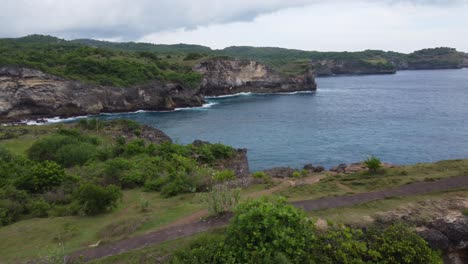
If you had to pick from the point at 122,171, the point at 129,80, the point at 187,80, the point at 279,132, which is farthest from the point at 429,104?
the point at 122,171

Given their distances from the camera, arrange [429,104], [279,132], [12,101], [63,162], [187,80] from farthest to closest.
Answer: [187,80]
[429,104]
[12,101]
[279,132]
[63,162]

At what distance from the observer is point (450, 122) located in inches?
2044

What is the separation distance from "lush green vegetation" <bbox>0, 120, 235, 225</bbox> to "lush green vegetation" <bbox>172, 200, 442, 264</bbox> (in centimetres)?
562

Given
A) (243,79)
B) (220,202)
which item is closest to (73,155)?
(220,202)

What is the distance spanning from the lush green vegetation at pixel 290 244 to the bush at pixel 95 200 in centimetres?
593

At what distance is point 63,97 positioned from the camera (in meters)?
65.2

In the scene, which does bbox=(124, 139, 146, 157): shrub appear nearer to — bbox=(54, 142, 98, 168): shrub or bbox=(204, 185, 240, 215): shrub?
bbox=(54, 142, 98, 168): shrub

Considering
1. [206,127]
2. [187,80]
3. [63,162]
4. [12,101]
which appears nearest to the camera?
[63,162]

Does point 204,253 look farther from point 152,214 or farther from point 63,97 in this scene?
point 63,97

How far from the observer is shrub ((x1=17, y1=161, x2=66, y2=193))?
18.7 metres

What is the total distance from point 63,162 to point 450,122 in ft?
167

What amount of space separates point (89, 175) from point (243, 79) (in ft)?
286

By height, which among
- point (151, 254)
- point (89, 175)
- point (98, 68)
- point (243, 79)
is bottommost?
point (89, 175)

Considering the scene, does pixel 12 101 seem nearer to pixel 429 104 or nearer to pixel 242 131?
pixel 242 131
